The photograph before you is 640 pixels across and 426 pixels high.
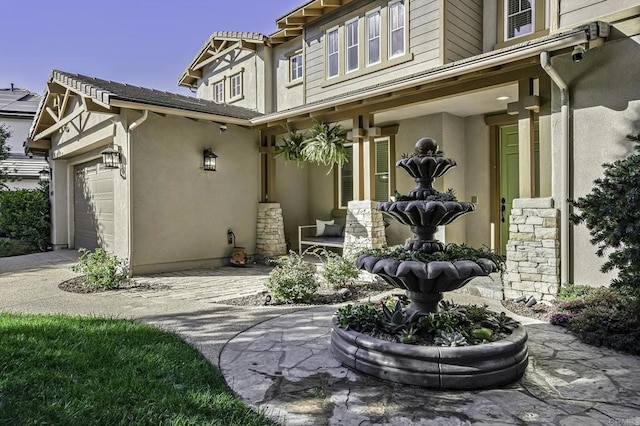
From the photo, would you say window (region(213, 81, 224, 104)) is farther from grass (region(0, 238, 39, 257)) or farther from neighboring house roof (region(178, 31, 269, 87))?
grass (region(0, 238, 39, 257))

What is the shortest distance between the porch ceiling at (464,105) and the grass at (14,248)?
1068 centimetres

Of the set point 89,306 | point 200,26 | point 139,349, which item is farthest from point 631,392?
point 200,26

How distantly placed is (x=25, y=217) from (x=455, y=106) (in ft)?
41.3

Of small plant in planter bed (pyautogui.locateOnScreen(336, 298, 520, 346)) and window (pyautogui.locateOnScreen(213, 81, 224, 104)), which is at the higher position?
window (pyautogui.locateOnScreen(213, 81, 224, 104))

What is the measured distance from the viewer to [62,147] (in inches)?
453

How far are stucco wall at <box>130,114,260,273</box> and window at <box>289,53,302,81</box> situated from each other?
8.21 ft

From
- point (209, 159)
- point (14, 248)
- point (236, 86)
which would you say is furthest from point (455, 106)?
point (14, 248)

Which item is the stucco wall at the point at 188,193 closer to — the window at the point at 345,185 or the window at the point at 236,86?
the window at the point at 345,185

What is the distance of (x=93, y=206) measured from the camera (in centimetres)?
1054

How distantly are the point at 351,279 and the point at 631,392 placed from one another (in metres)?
4.34

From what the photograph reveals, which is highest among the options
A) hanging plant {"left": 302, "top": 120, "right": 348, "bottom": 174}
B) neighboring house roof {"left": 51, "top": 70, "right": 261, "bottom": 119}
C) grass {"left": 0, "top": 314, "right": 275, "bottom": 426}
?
neighboring house roof {"left": 51, "top": 70, "right": 261, "bottom": 119}

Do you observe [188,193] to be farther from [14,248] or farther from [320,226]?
[14,248]

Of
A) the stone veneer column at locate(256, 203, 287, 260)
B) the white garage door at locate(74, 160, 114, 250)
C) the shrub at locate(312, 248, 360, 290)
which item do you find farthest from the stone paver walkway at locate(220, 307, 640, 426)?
the white garage door at locate(74, 160, 114, 250)

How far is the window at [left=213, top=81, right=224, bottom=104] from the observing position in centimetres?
1395
